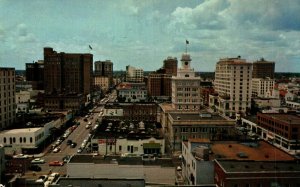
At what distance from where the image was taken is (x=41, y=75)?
6570 inches

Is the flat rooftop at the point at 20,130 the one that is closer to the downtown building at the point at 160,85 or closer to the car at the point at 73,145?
the car at the point at 73,145

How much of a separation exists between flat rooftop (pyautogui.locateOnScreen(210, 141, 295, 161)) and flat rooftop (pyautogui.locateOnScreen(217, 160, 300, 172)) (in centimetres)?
317

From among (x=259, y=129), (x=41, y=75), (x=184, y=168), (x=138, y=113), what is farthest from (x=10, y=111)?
(x=41, y=75)

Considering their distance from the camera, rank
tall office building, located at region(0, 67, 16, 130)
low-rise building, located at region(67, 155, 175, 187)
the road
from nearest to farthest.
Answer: low-rise building, located at region(67, 155, 175, 187) → the road → tall office building, located at region(0, 67, 16, 130)

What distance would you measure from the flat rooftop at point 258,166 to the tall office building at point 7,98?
4865cm

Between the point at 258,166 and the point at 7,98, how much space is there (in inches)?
2136

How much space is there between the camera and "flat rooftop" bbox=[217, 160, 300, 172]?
3221 centimetres

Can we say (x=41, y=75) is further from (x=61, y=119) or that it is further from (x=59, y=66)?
(x=61, y=119)

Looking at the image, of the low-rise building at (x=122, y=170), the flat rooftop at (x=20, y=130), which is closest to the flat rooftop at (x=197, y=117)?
the flat rooftop at (x=20, y=130)

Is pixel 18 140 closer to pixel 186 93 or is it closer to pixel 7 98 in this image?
pixel 7 98

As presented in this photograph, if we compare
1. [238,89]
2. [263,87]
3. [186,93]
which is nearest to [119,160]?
[186,93]

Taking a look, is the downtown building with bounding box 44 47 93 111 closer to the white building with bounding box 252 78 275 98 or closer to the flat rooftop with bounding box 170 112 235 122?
the white building with bounding box 252 78 275 98

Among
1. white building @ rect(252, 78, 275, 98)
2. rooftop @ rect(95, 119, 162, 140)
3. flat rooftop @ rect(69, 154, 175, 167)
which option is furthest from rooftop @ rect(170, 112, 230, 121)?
white building @ rect(252, 78, 275, 98)

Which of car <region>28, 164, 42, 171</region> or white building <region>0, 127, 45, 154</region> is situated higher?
white building <region>0, 127, 45, 154</region>
